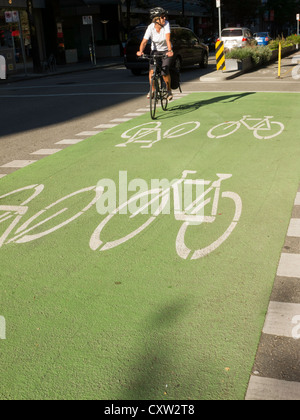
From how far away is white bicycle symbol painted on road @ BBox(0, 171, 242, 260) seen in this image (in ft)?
16.0

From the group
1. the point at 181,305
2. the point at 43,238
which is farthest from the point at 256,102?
the point at 181,305

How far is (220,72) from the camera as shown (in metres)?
21.5

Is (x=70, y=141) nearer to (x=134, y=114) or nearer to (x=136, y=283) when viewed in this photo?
(x=134, y=114)

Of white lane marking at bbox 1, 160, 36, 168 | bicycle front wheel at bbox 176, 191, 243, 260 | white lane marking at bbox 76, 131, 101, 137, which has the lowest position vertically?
bicycle front wheel at bbox 176, 191, 243, 260

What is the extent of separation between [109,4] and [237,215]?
45.2 m

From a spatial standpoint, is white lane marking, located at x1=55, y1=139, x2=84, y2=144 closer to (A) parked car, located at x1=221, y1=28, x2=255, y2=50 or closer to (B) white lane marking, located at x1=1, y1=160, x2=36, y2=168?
(B) white lane marking, located at x1=1, y1=160, x2=36, y2=168

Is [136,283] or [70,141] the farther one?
[70,141]

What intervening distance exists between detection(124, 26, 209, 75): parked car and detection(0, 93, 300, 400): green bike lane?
54.7 ft

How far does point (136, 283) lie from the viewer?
4062 millimetres

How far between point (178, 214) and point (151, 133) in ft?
15.9

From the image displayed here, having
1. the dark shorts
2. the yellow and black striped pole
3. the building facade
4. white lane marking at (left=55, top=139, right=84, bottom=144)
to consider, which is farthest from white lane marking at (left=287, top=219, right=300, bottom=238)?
the building facade

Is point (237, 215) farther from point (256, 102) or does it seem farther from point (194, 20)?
point (194, 20)

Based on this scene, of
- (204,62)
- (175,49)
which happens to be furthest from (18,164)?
(204,62)

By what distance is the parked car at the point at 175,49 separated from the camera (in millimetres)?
23516
